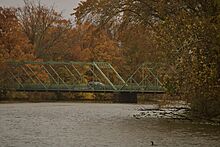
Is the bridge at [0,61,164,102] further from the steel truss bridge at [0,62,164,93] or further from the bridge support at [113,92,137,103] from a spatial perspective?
the bridge support at [113,92,137,103]

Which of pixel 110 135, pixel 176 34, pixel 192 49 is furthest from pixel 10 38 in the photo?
pixel 110 135

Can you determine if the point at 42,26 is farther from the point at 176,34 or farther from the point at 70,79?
the point at 176,34

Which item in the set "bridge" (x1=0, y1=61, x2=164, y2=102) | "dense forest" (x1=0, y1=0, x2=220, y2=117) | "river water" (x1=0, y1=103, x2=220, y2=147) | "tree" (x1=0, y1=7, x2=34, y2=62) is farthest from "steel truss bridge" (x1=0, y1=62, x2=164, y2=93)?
"river water" (x1=0, y1=103, x2=220, y2=147)

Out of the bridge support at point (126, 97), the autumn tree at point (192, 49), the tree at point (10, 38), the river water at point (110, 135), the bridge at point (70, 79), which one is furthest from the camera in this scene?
the bridge support at point (126, 97)

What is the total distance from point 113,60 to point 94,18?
1694 inches

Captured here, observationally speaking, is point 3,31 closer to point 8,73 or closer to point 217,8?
point 8,73

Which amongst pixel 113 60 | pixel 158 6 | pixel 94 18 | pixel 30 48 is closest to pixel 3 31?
pixel 30 48

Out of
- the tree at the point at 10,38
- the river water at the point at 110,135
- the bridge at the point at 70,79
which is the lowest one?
the river water at the point at 110,135

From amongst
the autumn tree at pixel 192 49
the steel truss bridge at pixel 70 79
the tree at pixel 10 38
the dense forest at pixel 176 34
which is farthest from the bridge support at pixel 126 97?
the autumn tree at pixel 192 49

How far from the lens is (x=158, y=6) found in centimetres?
2998

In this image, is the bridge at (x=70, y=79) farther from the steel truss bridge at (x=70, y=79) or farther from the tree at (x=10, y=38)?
the tree at (x=10, y=38)

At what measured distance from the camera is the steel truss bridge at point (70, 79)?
69363 millimetres

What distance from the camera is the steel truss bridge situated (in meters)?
69.4

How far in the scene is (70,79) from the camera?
77125 millimetres
